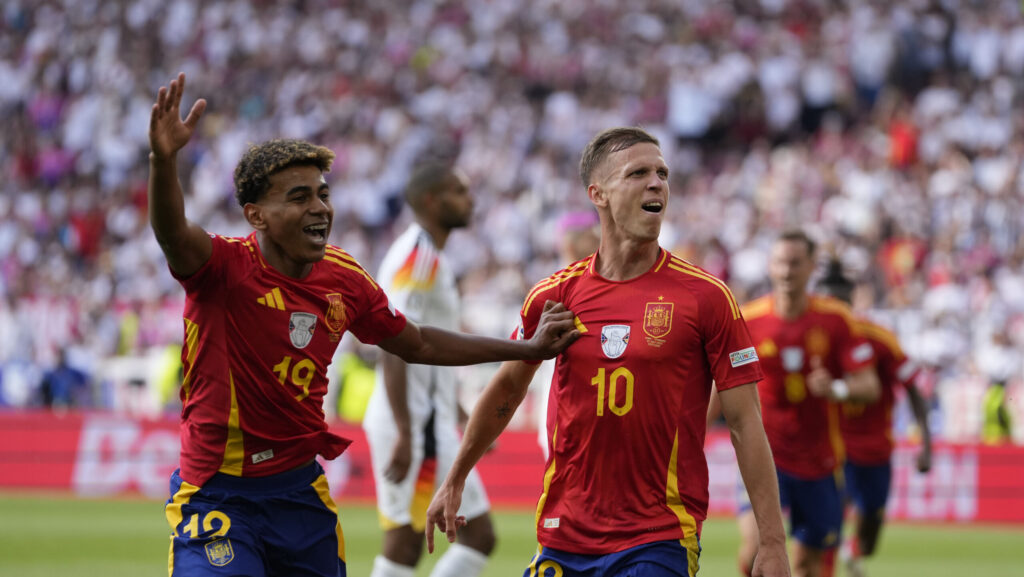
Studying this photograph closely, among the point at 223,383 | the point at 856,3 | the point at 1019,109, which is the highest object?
the point at 856,3

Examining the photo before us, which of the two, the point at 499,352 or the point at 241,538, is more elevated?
the point at 499,352

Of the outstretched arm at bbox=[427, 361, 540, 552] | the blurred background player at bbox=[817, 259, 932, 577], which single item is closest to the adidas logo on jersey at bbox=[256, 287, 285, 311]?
the outstretched arm at bbox=[427, 361, 540, 552]

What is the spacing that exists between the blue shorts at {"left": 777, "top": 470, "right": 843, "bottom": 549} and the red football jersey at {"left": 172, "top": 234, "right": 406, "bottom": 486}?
14.1 ft

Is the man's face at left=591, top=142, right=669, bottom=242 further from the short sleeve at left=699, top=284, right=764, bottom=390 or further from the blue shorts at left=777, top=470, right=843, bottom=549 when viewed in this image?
the blue shorts at left=777, top=470, right=843, bottom=549

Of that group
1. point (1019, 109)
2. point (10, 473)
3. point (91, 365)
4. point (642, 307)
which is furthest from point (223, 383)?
point (1019, 109)

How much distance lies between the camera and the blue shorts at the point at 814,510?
8914mm

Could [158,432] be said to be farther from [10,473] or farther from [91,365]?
[91,365]

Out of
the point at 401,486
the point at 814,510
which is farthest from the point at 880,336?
the point at 401,486

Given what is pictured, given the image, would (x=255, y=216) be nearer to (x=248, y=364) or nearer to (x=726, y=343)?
(x=248, y=364)

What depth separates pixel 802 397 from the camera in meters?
9.05

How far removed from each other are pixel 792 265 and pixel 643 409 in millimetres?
4035

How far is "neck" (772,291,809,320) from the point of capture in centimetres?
920

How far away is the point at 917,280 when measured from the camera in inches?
792

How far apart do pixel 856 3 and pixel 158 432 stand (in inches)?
614
